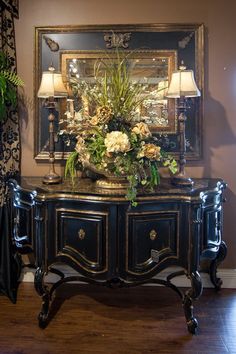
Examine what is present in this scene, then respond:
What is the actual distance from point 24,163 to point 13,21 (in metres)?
1.12

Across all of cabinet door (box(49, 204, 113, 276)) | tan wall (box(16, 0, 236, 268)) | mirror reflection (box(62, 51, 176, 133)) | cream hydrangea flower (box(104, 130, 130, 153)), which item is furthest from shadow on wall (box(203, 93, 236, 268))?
cabinet door (box(49, 204, 113, 276))

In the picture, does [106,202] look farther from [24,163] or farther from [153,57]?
[153,57]

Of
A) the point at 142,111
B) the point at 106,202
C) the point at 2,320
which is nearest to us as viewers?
the point at 106,202

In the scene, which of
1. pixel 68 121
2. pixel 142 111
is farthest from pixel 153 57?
pixel 68 121

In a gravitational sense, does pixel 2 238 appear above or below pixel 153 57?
below

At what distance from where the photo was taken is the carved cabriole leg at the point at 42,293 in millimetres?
2283

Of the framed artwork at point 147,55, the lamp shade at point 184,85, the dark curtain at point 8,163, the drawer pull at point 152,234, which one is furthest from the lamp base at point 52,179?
the lamp shade at point 184,85

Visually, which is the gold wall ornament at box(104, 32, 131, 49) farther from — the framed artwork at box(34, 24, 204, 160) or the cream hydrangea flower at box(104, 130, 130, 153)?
the cream hydrangea flower at box(104, 130, 130, 153)

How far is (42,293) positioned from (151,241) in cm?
79

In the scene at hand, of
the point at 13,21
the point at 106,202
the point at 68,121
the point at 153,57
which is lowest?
the point at 106,202

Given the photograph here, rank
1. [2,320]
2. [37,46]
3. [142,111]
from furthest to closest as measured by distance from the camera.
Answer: [37,46]
[142,111]
[2,320]

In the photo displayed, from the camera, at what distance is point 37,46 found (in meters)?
2.82

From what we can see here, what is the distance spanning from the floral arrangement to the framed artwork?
30 cm

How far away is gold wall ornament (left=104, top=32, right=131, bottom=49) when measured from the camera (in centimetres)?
278
